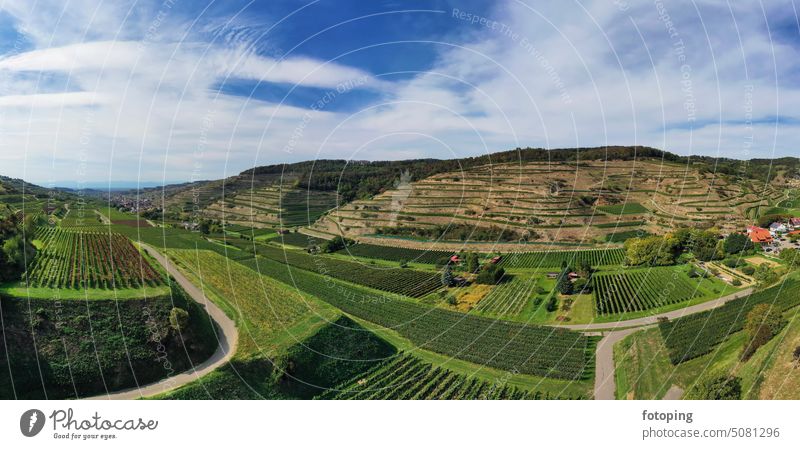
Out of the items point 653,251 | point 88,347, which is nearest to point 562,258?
point 653,251

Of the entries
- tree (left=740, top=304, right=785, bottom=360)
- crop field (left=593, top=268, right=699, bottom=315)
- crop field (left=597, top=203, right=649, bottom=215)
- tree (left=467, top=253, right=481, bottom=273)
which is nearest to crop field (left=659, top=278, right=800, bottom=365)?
tree (left=740, top=304, right=785, bottom=360)

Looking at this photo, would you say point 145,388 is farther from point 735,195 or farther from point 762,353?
point 735,195

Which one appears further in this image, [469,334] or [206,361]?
[469,334]

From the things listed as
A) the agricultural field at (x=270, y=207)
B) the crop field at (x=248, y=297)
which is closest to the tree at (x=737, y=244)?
the crop field at (x=248, y=297)

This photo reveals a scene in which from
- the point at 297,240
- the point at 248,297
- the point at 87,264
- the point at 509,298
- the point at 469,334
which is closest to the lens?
the point at 87,264

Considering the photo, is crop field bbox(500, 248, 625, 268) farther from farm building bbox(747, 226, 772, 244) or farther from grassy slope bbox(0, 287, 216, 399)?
grassy slope bbox(0, 287, 216, 399)

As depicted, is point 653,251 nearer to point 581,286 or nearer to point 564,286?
point 581,286
